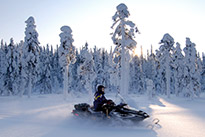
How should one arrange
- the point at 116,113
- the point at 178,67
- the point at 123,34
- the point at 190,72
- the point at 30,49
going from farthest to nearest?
the point at 178,67 < the point at 190,72 < the point at 30,49 < the point at 123,34 < the point at 116,113

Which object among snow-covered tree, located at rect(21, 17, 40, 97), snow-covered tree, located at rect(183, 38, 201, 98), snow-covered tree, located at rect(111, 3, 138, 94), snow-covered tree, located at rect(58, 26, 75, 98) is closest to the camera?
snow-covered tree, located at rect(111, 3, 138, 94)

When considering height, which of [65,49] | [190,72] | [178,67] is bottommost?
[190,72]

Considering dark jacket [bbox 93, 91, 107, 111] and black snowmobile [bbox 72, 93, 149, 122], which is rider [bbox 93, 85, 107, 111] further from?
black snowmobile [bbox 72, 93, 149, 122]

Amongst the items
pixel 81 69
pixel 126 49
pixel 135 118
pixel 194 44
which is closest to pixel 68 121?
pixel 135 118

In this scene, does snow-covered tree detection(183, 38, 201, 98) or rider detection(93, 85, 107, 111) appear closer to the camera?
rider detection(93, 85, 107, 111)

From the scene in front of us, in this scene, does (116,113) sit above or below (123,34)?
below

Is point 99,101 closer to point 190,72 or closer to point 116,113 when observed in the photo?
point 116,113

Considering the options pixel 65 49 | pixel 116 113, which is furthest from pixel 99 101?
pixel 65 49

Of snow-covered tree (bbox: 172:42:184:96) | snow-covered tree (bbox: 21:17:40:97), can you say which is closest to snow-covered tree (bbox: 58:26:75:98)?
snow-covered tree (bbox: 21:17:40:97)

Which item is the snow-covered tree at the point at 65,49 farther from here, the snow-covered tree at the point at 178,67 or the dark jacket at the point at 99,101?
the snow-covered tree at the point at 178,67

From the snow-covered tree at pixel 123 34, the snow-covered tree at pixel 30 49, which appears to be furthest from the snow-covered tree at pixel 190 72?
the snow-covered tree at pixel 30 49

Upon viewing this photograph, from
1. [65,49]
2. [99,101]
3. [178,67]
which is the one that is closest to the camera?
[99,101]

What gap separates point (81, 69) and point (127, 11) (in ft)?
40.2

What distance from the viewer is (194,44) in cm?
3459
